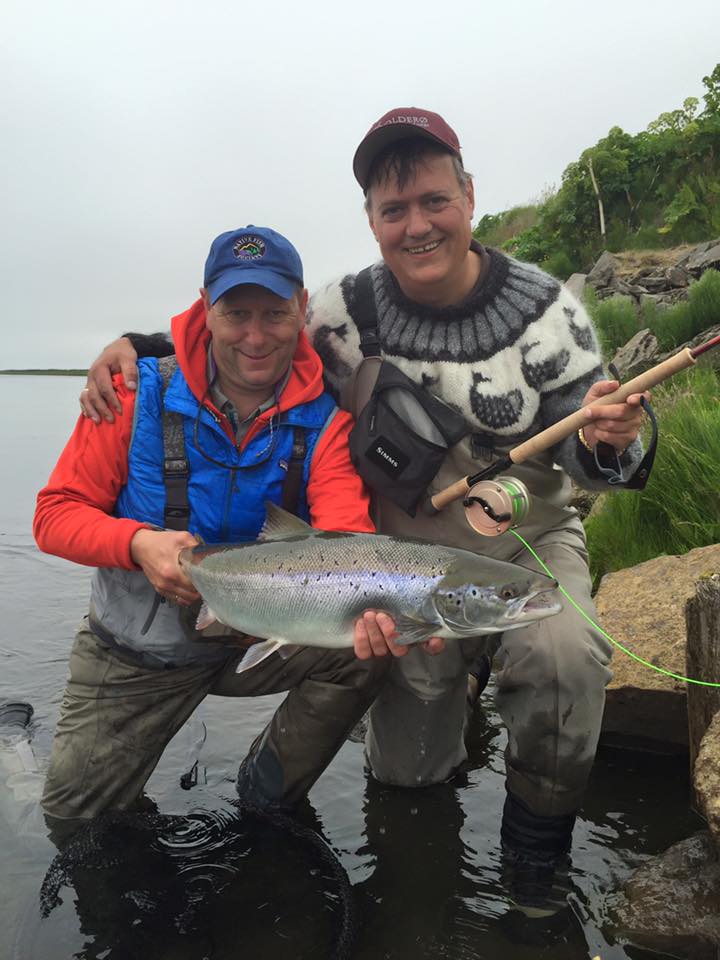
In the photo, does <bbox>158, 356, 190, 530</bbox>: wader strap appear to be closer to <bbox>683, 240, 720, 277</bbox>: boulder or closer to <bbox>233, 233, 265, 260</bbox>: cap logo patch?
<bbox>233, 233, 265, 260</bbox>: cap logo patch

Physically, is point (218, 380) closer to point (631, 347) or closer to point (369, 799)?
point (369, 799)

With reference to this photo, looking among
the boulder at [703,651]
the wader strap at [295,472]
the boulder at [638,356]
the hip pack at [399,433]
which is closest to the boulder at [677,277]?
the boulder at [638,356]

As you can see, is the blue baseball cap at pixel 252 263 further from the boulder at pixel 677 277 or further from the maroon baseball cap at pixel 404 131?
the boulder at pixel 677 277

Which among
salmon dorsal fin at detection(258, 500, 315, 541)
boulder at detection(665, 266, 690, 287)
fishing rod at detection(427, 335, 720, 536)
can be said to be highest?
boulder at detection(665, 266, 690, 287)

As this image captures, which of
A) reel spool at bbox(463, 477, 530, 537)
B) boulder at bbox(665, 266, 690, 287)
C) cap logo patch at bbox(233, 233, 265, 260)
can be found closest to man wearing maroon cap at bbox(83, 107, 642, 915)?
reel spool at bbox(463, 477, 530, 537)

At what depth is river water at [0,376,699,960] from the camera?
3.33 metres

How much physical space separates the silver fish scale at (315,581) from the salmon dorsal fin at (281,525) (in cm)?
6

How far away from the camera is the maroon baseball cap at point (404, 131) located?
4078mm

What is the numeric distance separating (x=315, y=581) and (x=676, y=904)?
1.96 metres

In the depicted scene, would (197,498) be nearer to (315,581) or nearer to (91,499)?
(91,499)

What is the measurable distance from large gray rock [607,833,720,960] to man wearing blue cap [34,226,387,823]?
1.45 m

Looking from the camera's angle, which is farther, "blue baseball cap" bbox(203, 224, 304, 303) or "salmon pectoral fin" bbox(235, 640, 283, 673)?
"blue baseball cap" bbox(203, 224, 304, 303)

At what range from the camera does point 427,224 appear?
4.17 metres

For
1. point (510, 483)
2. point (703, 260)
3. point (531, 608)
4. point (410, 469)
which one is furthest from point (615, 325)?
point (531, 608)
